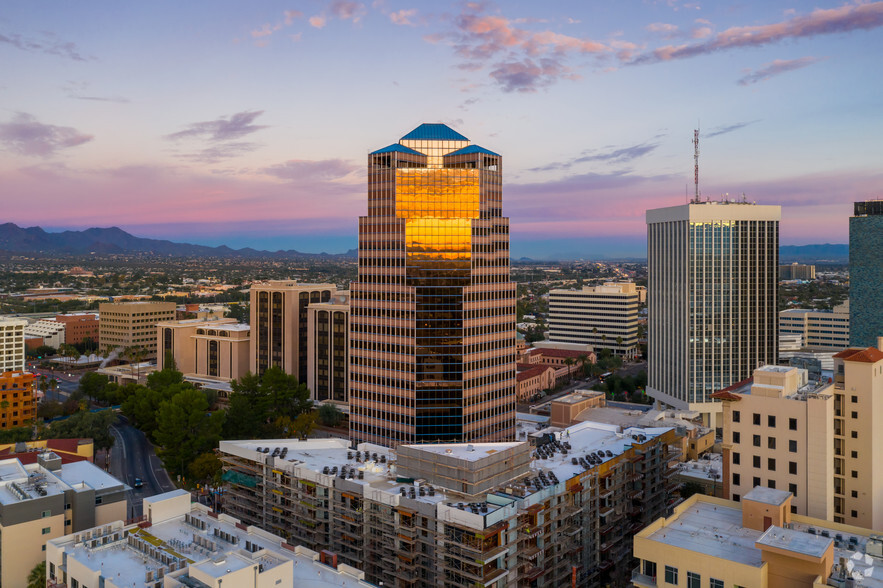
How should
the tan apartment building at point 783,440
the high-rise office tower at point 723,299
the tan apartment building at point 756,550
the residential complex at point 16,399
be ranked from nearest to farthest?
1. the tan apartment building at point 756,550
2. the tan apartment building at point 783,440
3. the residential complex at point 16,399
4. the high-rise office tower at point 723,299

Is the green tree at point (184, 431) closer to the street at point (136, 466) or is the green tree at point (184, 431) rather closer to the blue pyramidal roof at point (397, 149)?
the street at point (136, 466)

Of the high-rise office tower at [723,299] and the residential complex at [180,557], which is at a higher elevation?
the high-rise office tower at [723,299]

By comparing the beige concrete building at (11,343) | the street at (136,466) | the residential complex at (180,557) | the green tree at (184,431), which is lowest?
the street at (136,466)

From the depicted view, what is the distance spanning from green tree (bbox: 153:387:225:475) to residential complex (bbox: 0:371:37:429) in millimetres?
42475

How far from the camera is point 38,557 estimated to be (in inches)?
2420

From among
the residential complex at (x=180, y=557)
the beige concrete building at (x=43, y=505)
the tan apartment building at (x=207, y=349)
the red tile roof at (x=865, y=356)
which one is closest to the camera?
the residential complex at (x=180, y=557)

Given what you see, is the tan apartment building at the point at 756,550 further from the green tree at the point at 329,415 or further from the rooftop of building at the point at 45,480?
the green tree at the point at 329,415

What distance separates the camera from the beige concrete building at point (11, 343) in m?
168

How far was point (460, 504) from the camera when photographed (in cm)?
6412

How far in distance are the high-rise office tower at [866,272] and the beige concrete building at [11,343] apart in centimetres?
23342

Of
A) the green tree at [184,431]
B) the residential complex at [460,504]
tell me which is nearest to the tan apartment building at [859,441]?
the residential complex at [460,504]

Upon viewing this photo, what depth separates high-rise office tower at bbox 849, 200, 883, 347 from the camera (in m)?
183

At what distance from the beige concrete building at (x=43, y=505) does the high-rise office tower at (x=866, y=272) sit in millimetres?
194345

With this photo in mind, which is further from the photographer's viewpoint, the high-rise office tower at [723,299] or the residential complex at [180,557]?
the high-rise office tower at [723,299]
